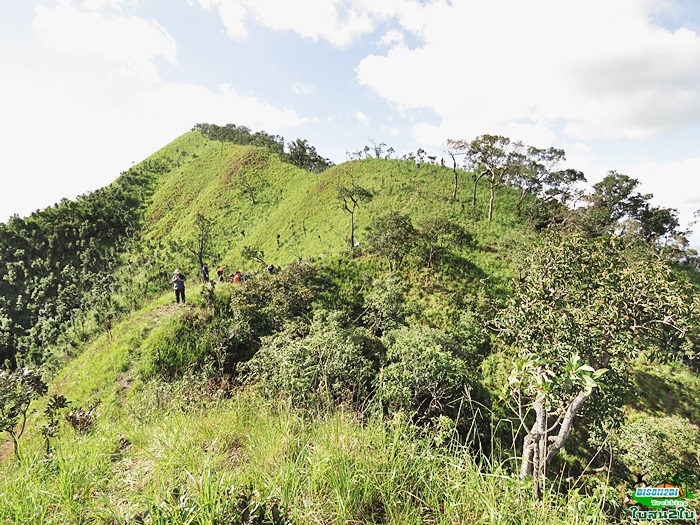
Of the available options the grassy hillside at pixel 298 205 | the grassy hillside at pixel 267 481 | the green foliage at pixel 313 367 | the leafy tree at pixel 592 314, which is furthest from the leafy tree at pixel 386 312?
the grassy hillside at pixel 267 481

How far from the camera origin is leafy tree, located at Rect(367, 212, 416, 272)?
82.9ft

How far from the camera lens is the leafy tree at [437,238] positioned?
2634cm

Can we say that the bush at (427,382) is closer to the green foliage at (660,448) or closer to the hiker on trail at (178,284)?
the green foliage at (660,448)

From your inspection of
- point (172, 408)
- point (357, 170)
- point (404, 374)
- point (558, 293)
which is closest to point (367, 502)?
point (172, 408)

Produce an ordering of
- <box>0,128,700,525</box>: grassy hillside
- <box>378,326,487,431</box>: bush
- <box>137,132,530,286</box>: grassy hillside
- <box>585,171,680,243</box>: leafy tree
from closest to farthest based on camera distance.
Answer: <box>0,128,700,525</box>: grassy hillside < <box>378,326,487,431</box>: bush < <box>137,132,530,286</box>: grassy hillside < <box>585,171,680,243</box>: leafy tree

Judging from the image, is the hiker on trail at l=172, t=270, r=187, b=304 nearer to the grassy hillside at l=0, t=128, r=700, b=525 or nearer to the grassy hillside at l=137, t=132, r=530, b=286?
the grassy hillside at l=0, t=128, r=700, b=525

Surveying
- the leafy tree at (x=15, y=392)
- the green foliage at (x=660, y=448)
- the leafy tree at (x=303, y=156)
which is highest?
the leafy tree at (x=303, y=156)

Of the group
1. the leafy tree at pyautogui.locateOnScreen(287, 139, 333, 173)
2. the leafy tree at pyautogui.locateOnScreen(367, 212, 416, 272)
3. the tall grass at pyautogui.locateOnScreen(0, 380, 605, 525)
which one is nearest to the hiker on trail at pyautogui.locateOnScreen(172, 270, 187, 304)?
the leafy tree at pyautogui.locateOnScreen(367, 212, 416, 272)

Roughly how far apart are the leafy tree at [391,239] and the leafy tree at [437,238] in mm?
1804

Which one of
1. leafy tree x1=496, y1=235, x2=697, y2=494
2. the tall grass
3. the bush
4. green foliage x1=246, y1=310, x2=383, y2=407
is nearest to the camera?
the tall grass

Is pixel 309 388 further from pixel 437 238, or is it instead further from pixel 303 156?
pixel 303 156

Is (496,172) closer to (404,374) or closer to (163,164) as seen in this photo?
(404,374)

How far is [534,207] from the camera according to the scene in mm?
34219

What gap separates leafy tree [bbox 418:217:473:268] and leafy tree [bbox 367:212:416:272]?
1.80 meters
